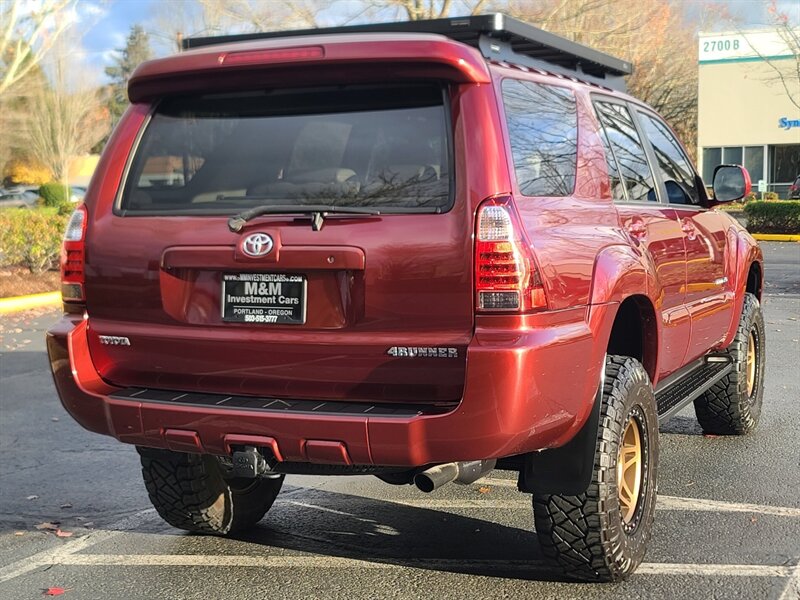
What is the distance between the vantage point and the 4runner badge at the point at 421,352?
125 inches

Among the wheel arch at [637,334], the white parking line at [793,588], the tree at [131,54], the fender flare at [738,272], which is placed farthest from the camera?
the tree at [131,54]

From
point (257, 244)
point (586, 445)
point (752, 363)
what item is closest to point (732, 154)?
point (752, 363)

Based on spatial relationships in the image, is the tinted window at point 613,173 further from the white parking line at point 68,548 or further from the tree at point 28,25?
the tree at point 28,25

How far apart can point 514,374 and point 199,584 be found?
173 centimetres

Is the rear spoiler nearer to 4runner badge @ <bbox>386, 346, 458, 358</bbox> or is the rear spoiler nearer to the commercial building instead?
4runner badge @ <bbox>386, 346, 458, 358</bbox>

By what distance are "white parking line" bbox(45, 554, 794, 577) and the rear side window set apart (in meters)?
1.60

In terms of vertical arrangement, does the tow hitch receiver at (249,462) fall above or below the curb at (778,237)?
above

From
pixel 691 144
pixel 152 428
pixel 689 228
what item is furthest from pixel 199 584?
pixel 691 144

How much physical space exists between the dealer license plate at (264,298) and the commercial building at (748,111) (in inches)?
1454

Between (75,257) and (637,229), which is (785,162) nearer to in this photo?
(637,229)

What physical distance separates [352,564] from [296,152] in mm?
1794

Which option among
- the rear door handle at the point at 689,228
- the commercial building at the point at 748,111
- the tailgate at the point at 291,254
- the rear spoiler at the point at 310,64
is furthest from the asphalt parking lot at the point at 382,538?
the commercial building at the point at 748,111

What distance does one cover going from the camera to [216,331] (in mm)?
3494

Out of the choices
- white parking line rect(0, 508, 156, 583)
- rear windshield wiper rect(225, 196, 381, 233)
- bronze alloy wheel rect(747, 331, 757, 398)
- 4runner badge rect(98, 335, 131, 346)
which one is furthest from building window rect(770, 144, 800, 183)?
4runner badge rect(98, 335, 131, 346)
